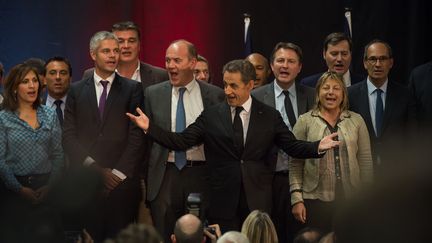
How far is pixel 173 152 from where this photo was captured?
19.4ft

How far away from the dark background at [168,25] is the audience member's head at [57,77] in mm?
1708

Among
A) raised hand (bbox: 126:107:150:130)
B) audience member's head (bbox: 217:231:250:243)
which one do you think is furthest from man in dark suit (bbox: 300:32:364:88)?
audience member's head (bbox: 217:231:250:243)

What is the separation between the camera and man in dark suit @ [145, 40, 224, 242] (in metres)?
5.90

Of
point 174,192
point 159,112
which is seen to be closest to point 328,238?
point 174,192

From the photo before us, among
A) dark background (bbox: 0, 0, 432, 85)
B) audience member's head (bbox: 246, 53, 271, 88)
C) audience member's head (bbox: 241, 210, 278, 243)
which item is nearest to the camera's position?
audience member's head (bbox: 241, 210, 278, 243)

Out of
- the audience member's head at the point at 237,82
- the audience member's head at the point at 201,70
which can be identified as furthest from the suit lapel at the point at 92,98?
the audience member's head at the point at 201,70

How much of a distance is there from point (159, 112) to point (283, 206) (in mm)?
1090

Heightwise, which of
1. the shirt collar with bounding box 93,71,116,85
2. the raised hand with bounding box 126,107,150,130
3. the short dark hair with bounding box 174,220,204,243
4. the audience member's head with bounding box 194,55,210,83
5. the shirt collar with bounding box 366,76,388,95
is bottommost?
the short dark hair with bounding box 174,220,204,243

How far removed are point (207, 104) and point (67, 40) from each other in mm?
2716

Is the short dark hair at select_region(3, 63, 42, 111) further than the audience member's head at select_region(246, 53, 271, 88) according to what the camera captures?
No

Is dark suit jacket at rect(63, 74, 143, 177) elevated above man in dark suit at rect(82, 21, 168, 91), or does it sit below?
below

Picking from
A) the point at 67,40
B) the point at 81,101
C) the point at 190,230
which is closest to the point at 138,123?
the point at 81,101

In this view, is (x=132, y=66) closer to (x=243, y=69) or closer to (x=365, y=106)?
(x=243, y=69)

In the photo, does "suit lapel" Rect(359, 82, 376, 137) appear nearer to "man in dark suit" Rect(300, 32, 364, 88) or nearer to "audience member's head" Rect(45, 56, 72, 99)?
"man in dark suit" Rect(300, 32, 364, 88)
